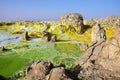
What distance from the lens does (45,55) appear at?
56969 millimetres

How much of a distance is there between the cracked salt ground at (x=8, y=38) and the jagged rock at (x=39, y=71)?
36.1m

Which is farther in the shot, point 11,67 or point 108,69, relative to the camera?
point 11,67

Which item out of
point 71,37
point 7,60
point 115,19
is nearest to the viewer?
point 7,60

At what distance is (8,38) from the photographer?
229 feet

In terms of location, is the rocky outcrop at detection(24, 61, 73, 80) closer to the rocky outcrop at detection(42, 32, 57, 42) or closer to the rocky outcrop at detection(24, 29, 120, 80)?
the rocky outcrop at detection(24, 29, 120, 80)

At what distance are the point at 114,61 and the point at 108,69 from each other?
94cm

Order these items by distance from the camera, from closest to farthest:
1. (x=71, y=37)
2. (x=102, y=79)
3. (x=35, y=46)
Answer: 1. (x=102, y=79)
2. (x=35, y=46)
3. (x=71, y=37)

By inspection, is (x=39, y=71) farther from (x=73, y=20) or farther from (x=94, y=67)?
(x=73, y=20)

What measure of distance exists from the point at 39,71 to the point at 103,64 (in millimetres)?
6752

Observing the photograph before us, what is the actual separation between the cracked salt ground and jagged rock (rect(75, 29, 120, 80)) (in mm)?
39346

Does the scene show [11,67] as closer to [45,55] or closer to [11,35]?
[45,55]

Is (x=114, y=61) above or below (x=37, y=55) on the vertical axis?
above

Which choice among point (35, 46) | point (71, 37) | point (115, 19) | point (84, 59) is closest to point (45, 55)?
point (35, 46)

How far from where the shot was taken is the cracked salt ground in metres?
67.5
